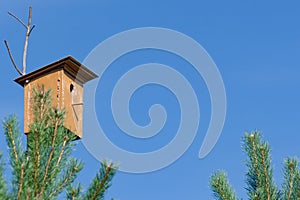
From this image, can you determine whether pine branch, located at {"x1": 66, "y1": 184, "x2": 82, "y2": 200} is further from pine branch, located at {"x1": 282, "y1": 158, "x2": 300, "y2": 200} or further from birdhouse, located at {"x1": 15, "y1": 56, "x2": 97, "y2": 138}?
birdhouse, located at {"x1": 15, "y1": 56, "x2": 97, "y2": 138}

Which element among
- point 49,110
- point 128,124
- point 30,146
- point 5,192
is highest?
point 128,124

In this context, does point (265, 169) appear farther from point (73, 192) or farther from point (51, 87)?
point (51, 87)

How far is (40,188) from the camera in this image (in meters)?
3.19

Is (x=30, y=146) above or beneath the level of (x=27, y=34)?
beneath

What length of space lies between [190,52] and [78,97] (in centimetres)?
116

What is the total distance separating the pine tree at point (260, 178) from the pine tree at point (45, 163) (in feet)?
2.48

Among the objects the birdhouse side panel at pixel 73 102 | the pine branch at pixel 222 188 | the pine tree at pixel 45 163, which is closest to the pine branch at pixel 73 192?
the pine tree at pixel 45 163

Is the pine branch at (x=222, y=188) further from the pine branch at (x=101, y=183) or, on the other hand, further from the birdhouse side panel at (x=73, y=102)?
the birdhouse side panel at (x=73, y=102)

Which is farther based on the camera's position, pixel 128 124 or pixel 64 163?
pixel 128 124

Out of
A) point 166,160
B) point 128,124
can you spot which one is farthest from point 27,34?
point 166,160

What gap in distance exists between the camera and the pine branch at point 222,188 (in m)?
3.65

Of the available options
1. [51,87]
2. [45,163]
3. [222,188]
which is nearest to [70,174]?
[45,163]

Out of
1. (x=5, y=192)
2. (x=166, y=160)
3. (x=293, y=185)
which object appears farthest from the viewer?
(x=166, y=160)

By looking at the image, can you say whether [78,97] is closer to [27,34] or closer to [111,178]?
[27,34]
